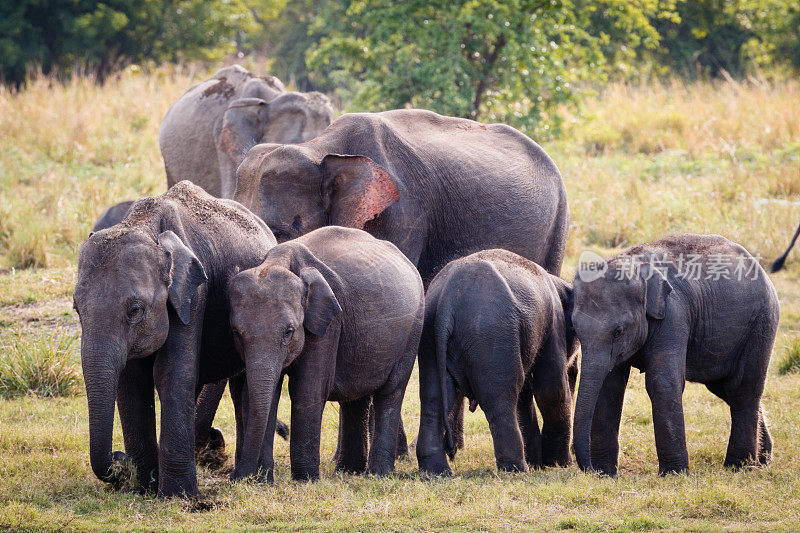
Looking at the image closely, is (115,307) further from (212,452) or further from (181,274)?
(212,452)

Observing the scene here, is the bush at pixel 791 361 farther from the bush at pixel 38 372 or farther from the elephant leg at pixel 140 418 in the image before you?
the bush at pixel 38 372

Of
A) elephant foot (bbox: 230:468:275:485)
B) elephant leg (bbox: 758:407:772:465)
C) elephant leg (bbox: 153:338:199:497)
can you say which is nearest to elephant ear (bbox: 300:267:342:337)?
elephant leg (bbox: 153:338:199:497)

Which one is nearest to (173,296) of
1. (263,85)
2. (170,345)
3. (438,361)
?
(170,345)

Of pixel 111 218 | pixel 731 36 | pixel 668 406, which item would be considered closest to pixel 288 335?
pixel 668 406

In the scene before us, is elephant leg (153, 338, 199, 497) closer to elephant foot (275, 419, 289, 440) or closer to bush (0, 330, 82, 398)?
elephant foot (275, 419, 289, 440)

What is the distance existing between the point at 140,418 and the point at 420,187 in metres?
3.30

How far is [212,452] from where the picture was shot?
794cm

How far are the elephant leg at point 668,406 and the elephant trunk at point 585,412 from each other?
1.50ft

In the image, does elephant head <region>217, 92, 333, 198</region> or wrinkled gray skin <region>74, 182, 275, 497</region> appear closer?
wrinkled gray skin <region>74, 182, 275, 497</region>

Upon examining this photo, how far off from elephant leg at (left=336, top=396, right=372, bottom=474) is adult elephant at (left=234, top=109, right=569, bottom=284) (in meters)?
1.45

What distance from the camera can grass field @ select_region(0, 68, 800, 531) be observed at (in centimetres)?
621

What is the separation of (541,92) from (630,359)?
35.1ft

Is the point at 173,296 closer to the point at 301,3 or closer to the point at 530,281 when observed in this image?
the point at 530,281

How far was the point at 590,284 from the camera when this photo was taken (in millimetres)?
7383
